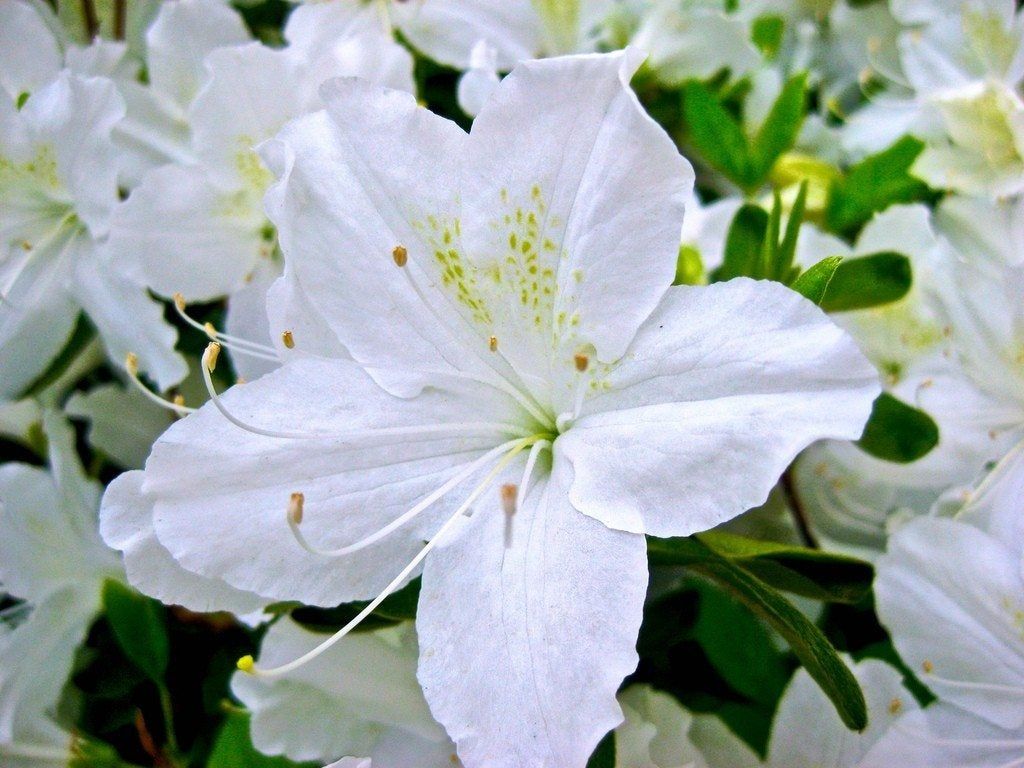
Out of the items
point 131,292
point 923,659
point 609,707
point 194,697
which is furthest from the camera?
point 194,697

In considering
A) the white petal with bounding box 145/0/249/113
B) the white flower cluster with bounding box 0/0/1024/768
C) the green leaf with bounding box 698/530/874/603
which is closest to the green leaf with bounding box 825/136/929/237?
the white flower cluster with bounding box 0/0/1024/768

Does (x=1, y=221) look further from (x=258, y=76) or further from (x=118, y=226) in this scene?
(x=258, y=76)

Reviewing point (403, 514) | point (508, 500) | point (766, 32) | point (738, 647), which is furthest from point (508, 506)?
point (766, 32)

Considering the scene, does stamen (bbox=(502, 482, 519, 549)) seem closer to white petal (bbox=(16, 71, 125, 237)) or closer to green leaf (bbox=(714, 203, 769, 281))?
green leaf (bbox=(714, 203, 769, 281))

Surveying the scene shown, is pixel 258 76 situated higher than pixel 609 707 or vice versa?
pixel 258 76

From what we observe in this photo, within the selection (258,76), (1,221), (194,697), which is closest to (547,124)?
(258,76)

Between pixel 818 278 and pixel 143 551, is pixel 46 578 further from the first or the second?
pixel 818 278

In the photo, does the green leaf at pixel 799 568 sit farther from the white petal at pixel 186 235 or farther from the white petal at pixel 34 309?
the white petal at pixel 34 309
